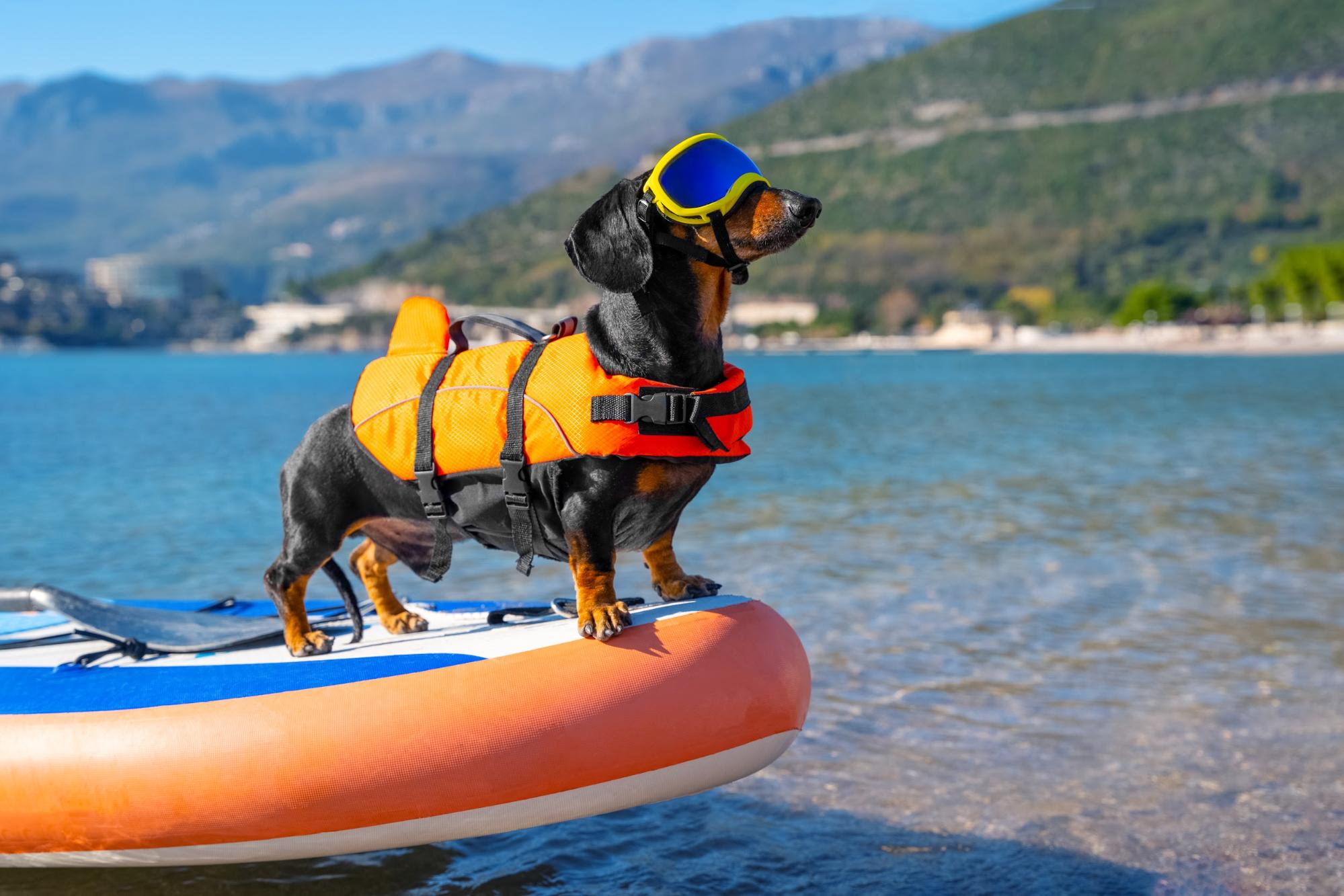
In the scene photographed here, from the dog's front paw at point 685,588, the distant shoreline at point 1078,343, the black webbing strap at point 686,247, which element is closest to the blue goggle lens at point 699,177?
the black webbing strap at point 686,247

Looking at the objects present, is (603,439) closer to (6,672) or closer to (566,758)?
(566,758)

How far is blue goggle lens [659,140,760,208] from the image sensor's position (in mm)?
3109

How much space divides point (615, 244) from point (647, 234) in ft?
0.30

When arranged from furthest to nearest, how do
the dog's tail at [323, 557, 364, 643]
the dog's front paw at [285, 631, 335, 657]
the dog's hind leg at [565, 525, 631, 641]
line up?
the dog's tail at [323, 557, 364, 643]
the dog's front paw at [285, 631, 335, 657]
the dog's hind leg at [565, 525, 631, 641]

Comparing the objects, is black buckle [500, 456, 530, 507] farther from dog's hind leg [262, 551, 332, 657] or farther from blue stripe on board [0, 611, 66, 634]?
blue stripe on board [0, 611, 66, 634]

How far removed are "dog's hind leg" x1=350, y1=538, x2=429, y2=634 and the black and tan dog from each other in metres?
0.37

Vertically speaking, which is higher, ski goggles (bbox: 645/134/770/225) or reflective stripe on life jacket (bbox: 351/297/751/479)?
ski goggles (bbox: 645/134/770/225)

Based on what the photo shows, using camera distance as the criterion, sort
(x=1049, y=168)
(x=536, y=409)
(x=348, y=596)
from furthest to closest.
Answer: (x=1049, y=168) → (x=348, y=596) → (x=536, y=409)

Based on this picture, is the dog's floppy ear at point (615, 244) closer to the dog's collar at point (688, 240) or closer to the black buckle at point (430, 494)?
the dog's collar at point (688, 240)

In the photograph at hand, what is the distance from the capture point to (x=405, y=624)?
167 inches

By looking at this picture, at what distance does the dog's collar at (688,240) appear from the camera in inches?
123

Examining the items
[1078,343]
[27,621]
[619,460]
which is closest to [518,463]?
[619,460]

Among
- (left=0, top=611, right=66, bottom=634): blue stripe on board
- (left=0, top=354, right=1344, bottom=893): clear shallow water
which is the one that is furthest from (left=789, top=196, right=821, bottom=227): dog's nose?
(left=0, top=611, right=66, bottom=634): blue stripe on board

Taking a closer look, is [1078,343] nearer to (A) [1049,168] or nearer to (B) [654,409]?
(A) [1049,168]
